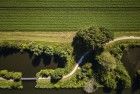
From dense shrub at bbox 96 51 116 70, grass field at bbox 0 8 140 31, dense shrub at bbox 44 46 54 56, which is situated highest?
grass field at bbox 0 8 140 31

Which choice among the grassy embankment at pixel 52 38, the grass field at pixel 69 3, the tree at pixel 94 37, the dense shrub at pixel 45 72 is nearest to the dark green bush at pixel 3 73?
the dense shrub at pixel 45 72

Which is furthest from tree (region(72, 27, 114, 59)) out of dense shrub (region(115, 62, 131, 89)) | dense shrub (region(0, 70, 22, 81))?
dense shrub (region(0, 70, 22, 81))

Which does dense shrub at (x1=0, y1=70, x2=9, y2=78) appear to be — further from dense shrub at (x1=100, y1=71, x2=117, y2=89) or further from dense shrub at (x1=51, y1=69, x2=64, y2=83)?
dense shrub at (x1=100, y1=71, x2=117, y2=89)

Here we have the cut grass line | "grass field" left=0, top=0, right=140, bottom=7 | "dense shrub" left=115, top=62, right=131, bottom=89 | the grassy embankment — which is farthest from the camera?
the cut grass line

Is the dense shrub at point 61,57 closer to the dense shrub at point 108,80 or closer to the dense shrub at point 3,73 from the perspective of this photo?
the dense shrub at point 108,80

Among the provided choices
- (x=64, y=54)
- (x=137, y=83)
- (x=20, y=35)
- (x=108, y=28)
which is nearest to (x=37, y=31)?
(x=20, y=35)

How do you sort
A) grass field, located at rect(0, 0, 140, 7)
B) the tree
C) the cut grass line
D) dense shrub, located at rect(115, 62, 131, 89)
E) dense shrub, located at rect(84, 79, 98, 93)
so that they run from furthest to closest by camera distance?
the cut grass line, grass field, located at rect(0, 0, 140, 7), dense shrub, located at rect(84, 79, 98, 93), dense shrub, located at rect(115, 62, 131, 89), the tree

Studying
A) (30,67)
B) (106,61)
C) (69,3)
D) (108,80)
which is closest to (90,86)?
(108,80)
